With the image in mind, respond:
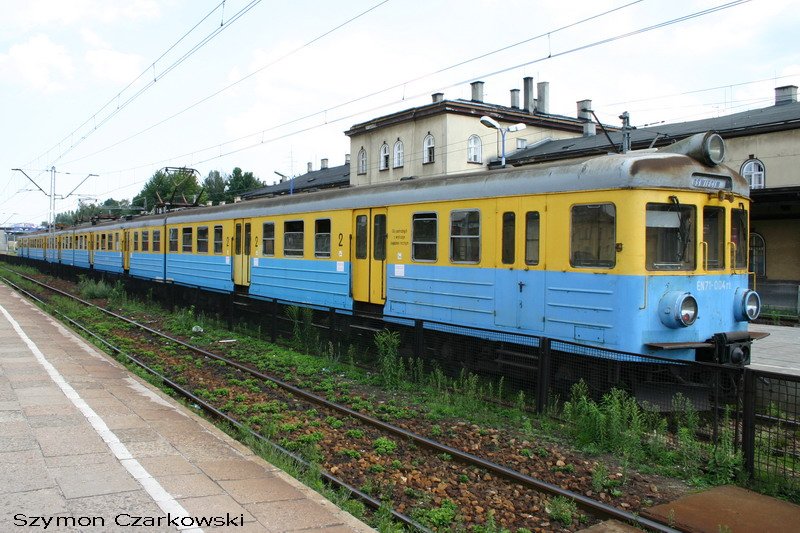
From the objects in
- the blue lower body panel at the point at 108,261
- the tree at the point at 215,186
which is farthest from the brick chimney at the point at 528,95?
the tree at the point at 215,186

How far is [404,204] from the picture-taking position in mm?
11672

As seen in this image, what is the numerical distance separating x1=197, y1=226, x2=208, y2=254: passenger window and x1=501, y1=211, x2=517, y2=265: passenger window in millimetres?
12413

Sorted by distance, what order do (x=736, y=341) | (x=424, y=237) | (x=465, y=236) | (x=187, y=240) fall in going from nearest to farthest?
(x=736, y=341)
(x=465, y=236)
(x=424, y=237)
(x=187, y=240)

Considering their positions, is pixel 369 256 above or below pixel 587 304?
above

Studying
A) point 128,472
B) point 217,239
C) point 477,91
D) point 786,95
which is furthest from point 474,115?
point 128,472

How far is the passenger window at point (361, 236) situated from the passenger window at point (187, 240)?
9.93m

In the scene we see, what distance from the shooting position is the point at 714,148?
348 inches

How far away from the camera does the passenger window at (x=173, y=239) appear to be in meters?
22.3

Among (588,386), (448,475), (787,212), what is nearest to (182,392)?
(448,475)

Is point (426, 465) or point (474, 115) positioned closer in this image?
point (426, 465)

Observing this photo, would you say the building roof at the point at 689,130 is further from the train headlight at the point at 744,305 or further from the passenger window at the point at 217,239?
the passenger window at the point at 217,239

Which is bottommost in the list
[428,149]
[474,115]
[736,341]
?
[736,341]

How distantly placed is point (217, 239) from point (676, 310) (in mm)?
13822

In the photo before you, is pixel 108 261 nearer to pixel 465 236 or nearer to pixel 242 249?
pixel 242 249
